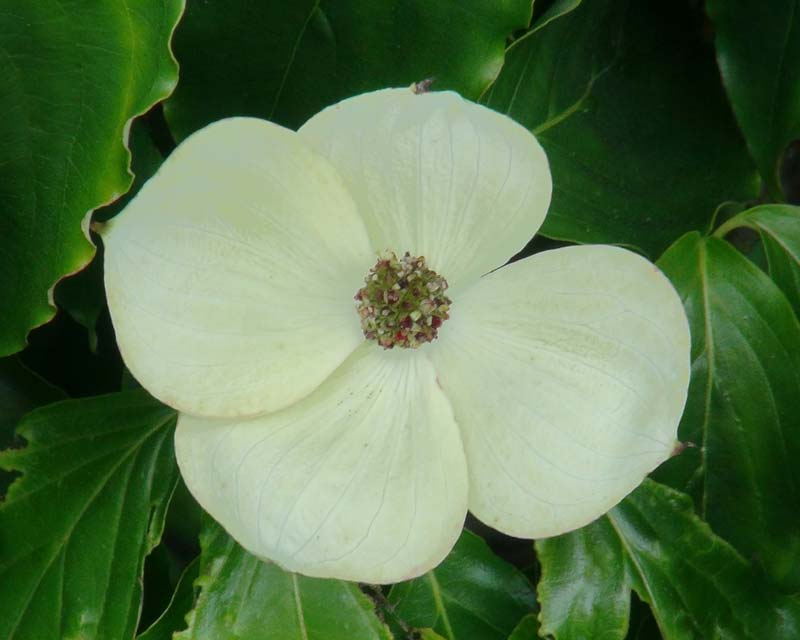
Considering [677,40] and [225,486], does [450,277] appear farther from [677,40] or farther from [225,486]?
[677,40]

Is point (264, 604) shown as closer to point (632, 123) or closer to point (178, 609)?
point (178, 609)

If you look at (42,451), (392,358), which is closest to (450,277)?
(392,358)

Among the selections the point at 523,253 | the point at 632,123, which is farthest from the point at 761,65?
the point at 523,253

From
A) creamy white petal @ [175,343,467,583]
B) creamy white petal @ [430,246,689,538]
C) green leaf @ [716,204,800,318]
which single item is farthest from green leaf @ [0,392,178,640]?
green leaf @ [716,204,800,318]

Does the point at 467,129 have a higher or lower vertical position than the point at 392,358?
higher

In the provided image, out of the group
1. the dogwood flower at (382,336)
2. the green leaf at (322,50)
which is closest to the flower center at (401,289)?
the dogwood flower at (382,336)

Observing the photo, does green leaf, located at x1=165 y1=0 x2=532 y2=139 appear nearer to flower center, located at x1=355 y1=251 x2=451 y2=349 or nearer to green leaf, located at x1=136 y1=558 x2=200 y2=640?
flower center, located at x1=355 y1=251 x2=451 y2=349

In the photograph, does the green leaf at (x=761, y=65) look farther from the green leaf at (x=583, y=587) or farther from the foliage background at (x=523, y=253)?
the green leaf at (x=583, y=587)
